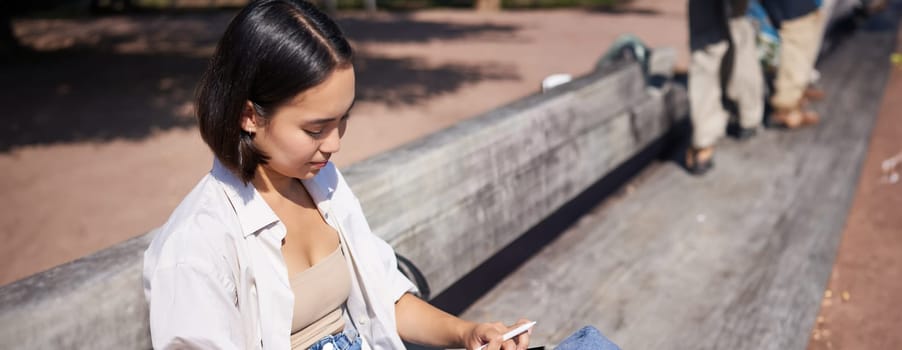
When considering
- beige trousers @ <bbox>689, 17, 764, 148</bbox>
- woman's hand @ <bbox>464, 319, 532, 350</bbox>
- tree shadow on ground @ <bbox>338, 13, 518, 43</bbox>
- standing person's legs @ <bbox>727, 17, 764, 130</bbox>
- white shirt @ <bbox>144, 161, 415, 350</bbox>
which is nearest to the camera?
white shirt @ <bbox>144, 161, 415, 350</bbox>

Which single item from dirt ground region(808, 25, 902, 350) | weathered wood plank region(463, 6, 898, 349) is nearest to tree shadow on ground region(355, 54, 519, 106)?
weathered wood plank region(463, 6, 898, 349)

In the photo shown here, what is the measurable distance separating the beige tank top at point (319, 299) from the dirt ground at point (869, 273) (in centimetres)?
210

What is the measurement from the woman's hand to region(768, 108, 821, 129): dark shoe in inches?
195

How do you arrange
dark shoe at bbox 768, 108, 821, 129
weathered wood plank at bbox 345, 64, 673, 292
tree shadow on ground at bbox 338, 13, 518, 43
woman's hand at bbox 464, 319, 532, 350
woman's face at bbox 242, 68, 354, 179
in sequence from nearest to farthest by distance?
woman's face at bbox 242, 68, 354, 179 < woman's hand at bbox 464, 319, 532, 350 < weathered wood plank at bbox 345, 64, 673, 292 < dark shoe at bbox 768, 108, 821, 129 < tree shadow on ground at bbox 338, 13, 518, 43

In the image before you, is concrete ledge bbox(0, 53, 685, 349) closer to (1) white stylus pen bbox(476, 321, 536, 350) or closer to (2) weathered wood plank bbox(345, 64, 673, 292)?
(2) weathered wood plank bbox(345, 64, 673, 292)

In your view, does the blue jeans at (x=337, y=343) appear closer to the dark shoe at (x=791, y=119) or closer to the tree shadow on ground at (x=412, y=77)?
the dark shoe at (x=791, y=119)

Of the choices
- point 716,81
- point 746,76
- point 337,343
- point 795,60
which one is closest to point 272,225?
point 337,343

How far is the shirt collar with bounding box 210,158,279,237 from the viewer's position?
1802 millimetres

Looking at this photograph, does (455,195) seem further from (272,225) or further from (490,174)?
(272,225)

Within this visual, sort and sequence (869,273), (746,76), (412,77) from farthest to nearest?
(412,77) < (746,76) < (869,273)

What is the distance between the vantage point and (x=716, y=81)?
5148 millimetres

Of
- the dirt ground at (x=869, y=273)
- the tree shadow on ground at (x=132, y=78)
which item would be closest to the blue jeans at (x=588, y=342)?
the dirt ground at (x=869, y=273)

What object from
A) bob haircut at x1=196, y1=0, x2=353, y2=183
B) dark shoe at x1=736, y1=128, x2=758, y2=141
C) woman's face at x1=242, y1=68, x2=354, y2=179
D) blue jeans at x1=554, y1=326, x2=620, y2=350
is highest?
bob haircut at x1=196, y1=0, x2=353, y2=183

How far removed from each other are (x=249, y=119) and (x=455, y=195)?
145cm
